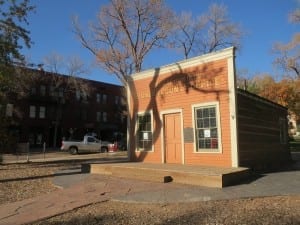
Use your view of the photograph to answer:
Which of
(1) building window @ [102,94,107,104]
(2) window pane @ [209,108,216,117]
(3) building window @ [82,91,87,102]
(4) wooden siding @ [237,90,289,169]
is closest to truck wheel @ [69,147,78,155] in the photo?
(3) building window @ [82,91,87,102]

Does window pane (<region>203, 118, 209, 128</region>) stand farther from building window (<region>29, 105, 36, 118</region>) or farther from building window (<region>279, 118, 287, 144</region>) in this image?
building window (<region>29, 105, 36, 118</region>)

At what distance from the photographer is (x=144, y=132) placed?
15242mm

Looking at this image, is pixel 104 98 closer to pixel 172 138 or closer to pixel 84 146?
pixel 84 146

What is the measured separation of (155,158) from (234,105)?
14.4ft

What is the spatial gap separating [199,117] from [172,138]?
62.3 inches

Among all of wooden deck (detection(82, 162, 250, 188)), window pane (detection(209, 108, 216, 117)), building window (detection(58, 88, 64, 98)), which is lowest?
wooden deck (detection(82, 162, 250, 188))

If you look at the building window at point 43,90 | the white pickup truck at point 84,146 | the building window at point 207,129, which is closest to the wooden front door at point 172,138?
the building window at point 207,129

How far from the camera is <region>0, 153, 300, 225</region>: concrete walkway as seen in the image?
777 centimetres

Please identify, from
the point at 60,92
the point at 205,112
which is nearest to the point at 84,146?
the point at 60,92

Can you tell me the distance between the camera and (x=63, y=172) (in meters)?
14.0

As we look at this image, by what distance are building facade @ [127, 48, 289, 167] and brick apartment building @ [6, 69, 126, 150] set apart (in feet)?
90.6

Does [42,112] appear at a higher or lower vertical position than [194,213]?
higher

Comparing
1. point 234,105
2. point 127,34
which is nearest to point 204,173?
point 234,105

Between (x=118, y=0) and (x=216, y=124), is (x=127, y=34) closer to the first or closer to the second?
(x=118, y=0)
